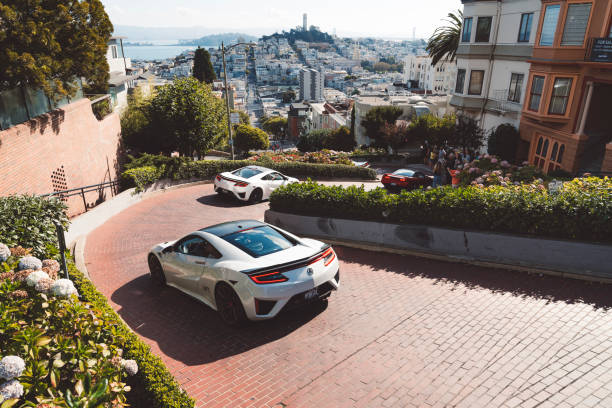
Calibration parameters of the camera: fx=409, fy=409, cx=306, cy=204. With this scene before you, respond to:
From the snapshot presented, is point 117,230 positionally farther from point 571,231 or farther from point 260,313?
point 571,231

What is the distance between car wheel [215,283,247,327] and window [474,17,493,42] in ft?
83.7

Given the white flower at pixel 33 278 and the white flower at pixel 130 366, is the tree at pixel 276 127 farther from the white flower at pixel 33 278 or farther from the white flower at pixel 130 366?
the white flower at pixel 130 366

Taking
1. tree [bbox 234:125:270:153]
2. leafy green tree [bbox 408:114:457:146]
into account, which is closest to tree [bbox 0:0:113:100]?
leafy green tree [bbox 408:114:457:146]

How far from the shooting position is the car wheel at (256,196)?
15.7 meters

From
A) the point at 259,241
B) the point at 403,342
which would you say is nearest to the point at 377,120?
the point at 259,241

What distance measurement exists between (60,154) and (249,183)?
6580mm

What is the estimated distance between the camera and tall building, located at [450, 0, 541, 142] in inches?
894

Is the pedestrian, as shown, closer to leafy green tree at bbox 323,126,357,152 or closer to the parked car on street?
the parked car on street

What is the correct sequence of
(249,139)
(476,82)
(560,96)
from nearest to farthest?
(560,96) → (476,82) → (249,139)

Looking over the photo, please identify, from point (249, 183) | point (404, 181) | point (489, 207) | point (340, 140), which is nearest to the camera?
point (489, 207)

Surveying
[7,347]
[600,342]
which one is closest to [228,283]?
[7,347]

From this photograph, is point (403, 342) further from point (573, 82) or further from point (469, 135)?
point (469, 135)

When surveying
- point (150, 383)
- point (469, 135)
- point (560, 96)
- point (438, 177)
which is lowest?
point (438, 177)

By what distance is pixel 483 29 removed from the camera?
83.8 feet
